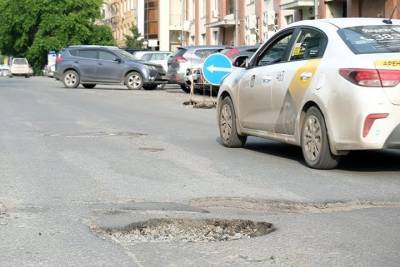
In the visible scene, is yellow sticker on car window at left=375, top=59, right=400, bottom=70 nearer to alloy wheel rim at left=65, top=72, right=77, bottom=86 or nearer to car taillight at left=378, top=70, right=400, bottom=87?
car taillight at left=378, top=70, right=400, bottom=87

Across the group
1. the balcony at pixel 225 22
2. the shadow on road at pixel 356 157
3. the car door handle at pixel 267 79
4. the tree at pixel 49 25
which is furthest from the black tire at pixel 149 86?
the tree at pixel 49 25

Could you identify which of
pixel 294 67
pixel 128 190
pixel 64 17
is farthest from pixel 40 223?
pixel 64 17

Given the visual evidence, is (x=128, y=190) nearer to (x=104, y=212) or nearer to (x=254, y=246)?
(x=104, y=212)

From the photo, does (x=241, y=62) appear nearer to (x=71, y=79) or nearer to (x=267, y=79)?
(x=267, y=79)

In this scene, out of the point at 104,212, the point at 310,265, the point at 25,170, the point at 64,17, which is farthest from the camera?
the point at 64,17

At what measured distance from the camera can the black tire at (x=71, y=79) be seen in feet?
99.6

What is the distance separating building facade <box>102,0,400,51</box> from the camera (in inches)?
1351

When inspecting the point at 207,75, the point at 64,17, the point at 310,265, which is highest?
the point at 64,17

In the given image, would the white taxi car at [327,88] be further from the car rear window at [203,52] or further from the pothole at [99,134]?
the car rear window at [203,52]

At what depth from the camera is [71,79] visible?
30.5m

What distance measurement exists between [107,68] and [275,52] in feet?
68.1

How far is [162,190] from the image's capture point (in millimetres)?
7242

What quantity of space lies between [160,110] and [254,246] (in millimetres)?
13554

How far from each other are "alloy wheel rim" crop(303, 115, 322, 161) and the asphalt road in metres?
0.20
